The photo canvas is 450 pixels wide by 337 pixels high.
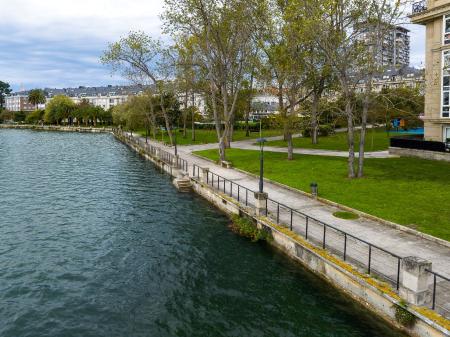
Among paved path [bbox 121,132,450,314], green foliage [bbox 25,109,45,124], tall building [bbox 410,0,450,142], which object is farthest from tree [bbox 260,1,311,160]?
green foliage [bbox 25,109,45,124]

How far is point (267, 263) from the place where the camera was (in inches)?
720

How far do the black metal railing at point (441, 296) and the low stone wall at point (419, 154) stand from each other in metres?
26.2

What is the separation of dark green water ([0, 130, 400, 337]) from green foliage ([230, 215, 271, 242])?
0.46 metres

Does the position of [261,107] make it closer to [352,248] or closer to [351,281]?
[352,248]

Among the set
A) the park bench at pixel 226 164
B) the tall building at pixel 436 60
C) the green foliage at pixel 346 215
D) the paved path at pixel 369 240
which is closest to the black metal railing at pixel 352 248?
the paved path at pixel 369 240

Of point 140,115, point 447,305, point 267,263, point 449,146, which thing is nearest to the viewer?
point 447,305

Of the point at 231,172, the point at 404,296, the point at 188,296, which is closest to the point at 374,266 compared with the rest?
the point at 404,296

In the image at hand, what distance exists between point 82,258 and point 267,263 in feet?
29.1

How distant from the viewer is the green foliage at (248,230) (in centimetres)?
2073

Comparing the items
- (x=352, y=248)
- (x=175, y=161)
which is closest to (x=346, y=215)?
(x=352, y=248)

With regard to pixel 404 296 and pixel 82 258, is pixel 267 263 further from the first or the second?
pixel 82 258

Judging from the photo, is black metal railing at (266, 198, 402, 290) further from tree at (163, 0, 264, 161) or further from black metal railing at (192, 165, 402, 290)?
tree at (163, 0, 264, 161)

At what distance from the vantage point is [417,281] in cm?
1191

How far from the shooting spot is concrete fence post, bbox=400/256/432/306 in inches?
470
